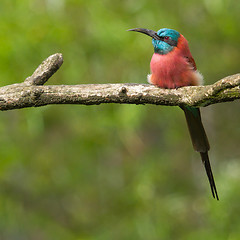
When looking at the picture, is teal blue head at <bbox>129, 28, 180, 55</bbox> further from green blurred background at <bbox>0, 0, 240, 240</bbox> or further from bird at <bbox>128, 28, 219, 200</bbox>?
green blurred background at <bbox>0, 0, 240, 240</bbox>

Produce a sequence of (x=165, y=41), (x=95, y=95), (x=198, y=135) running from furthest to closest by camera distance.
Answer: (x=165, y=41) < (x=198, y=135) < (x=95, y=95)

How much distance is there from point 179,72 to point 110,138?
2.94 meters

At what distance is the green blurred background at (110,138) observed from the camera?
389cm

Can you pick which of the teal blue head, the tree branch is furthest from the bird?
the tree branch

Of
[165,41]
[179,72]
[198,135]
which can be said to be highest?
[165,41]

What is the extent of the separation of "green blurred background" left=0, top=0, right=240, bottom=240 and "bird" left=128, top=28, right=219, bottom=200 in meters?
1.01

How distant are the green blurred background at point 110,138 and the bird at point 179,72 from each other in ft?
3.32

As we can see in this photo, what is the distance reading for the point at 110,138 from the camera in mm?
5598

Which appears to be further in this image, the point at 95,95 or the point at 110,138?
the point at 110,138

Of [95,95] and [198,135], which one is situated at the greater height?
[95,95]

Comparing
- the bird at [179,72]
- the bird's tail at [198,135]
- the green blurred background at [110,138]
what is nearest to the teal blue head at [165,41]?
the bird at [179,72]

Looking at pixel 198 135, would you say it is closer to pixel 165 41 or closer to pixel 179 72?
pixel 179 72

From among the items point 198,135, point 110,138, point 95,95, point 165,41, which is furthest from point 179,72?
point 110,138

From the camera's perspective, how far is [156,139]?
7.15 meters
